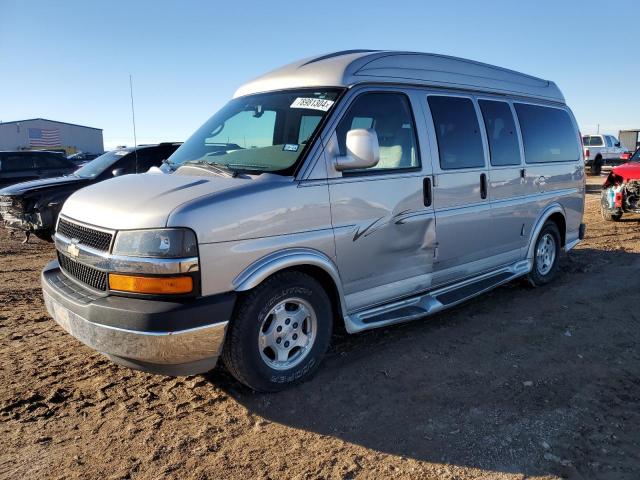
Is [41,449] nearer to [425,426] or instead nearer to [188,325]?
[188,325]

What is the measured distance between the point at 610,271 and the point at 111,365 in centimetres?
639

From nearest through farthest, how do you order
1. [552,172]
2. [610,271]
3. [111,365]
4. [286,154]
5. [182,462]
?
[182,462] → [286,154] → [111,365] → [552,172] → [610,271]

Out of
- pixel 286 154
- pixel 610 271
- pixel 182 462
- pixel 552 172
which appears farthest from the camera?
pixel 610 271

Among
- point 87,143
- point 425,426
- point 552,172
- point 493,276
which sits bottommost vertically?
point 425,426

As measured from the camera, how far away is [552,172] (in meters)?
6.14

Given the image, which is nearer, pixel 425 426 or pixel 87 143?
pixel 425 426

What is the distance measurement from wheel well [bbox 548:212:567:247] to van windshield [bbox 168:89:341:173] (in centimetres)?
391

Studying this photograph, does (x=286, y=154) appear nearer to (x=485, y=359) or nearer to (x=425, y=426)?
(x=425, y=426)

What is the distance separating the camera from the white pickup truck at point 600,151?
2627cm

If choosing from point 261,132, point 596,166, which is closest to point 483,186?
point 261,132

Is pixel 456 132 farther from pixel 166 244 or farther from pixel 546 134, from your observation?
pixel 166 244

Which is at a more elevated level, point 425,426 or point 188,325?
point 188,325

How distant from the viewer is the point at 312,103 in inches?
154

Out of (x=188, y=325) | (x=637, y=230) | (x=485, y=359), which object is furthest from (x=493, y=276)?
(x=637, y=230)
